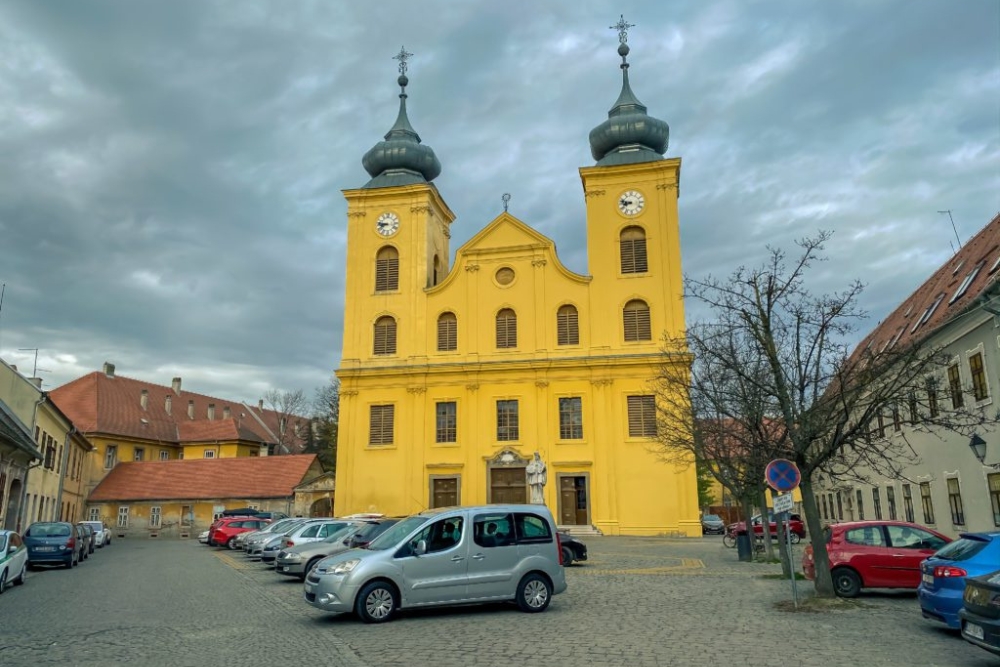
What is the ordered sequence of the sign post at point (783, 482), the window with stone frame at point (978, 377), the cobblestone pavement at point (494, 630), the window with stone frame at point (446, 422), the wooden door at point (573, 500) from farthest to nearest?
the window with stone frame at point (446, 422)
the wooden door at point (573, 500)
the window with stone frame at point (978, 377)
the sign post at point (783, 482)
the cobblestone pavement at point (494, 630)

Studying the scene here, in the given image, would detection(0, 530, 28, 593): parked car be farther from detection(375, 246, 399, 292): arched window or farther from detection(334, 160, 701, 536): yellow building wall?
detection(375, 246, 399, 292): arched window

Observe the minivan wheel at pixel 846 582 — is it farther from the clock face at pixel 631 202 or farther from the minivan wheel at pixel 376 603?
the clock face at pixel 631 202

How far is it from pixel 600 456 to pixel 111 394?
137 ft

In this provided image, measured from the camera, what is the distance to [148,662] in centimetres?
918

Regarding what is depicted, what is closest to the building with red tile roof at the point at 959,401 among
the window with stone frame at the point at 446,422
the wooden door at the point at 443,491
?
the wooden door at the point at 443,491

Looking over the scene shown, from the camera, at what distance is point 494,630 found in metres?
11.0

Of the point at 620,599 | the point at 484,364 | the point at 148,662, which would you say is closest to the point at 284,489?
the point at 484,364

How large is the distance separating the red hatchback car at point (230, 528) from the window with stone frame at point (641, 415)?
738 inches

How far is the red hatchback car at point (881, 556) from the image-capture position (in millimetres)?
14484

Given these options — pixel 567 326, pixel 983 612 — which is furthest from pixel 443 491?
pixel 983 612

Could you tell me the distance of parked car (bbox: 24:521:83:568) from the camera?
24344 millimetres

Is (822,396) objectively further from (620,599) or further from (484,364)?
(484,364)

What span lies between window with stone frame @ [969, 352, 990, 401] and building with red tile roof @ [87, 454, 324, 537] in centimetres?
3847

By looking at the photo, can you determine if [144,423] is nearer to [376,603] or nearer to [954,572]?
[376,603]
